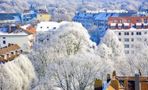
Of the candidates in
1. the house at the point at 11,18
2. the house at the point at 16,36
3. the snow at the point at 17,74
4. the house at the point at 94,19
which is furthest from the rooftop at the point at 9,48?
the house at the point at 11,18

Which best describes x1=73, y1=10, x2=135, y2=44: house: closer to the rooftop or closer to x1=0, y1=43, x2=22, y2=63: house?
the rooftop

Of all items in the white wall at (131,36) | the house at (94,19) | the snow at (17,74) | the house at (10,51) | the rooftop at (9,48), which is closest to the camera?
the snow at (17,74)

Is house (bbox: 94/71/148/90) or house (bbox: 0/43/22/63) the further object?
house (bbox: 0/43/22/63)

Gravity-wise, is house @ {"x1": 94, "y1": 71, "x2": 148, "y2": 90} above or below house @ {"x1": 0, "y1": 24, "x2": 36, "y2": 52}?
above

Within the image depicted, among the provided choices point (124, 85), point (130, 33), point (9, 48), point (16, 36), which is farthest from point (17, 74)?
point (130, 33)

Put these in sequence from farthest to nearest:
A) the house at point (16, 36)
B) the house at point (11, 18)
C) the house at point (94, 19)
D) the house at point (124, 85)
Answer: the house at point (11, 18) → the house at point (94, 19) → the house at point (16, 36) → the house at point (124, 85)

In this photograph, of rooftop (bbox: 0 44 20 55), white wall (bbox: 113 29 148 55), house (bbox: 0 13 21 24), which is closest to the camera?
rooftop (bbox: 0 44 20 55)

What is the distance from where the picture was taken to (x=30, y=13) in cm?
17675


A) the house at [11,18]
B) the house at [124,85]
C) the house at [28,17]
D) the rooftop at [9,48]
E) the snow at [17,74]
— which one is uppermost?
the house at [124,85]

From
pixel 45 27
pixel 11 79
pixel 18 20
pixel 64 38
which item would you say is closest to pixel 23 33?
pixel 45 27

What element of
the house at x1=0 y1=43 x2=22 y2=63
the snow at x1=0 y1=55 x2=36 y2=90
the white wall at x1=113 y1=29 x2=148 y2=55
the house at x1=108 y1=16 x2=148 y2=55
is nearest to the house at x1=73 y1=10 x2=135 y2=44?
the house at x1=108 y1=16 x2=148 y2=55

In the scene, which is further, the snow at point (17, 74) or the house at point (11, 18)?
the house at point (11, 18)

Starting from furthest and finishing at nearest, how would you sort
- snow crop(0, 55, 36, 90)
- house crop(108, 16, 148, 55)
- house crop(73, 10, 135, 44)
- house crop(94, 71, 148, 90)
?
house crop(73, 10, 135, 44) → house crop(108, 16, 148, 55) → snow crop(0, 55, 36, 90) → house crop(94, 71, 148, 90)

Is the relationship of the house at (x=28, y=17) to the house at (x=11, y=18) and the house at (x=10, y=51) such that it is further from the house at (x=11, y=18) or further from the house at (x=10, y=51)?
the house at (x=10, y=51)
